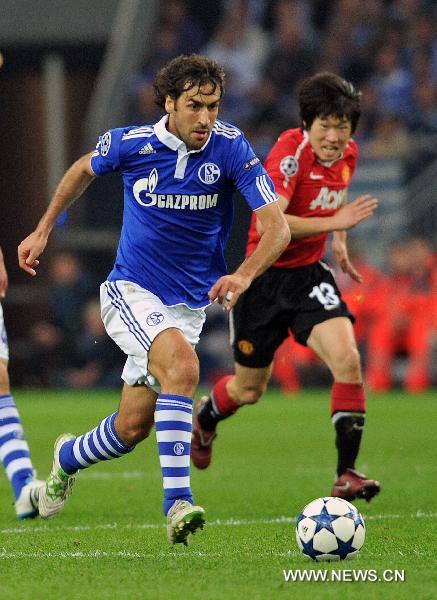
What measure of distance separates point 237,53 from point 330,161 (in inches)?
531

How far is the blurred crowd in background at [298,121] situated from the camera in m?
17.8

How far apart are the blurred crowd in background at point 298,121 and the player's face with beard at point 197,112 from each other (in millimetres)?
11057

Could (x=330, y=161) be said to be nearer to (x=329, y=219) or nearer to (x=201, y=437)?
(x=329, y=219)

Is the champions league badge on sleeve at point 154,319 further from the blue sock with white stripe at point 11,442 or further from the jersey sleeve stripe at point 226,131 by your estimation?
the blue sock with white stripe at point 11,442

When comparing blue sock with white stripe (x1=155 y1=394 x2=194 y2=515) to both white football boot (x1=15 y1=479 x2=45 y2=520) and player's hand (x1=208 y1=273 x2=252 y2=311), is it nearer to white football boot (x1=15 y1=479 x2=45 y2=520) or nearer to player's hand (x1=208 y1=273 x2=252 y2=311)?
player's hand (x1=208 y1=273 x2=252 y2=311)

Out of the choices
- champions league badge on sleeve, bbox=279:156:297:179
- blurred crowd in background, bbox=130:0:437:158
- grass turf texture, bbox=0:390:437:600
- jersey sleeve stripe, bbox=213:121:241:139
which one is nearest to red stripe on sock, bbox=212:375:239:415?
grass turf texture, bbox=0:390:437:600

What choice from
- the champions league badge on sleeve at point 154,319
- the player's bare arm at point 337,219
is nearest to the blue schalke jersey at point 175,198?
the champions league badge on sleeve at point 154,319

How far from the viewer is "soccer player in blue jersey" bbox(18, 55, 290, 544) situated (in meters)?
6.04

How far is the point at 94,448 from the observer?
21.2 ft

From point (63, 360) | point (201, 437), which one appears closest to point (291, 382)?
point (63, 360)

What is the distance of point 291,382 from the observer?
1828 cm

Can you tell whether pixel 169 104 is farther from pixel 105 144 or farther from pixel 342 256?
pixel 342 256

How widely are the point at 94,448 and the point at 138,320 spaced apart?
0.75 m

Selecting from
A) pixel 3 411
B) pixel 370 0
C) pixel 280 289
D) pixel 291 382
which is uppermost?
pixel 370 0
